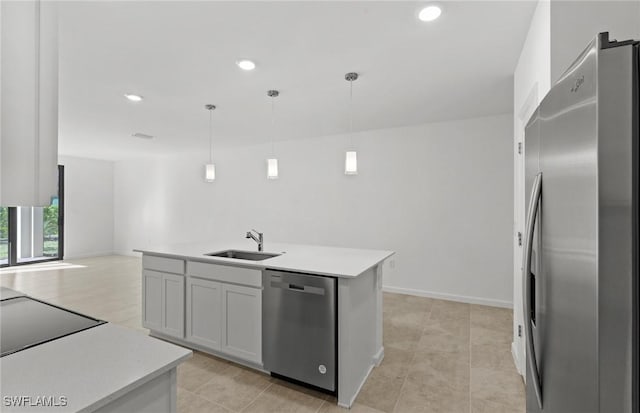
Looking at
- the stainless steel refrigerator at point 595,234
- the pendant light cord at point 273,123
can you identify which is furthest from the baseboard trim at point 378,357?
the pendant light cord at point 273,123

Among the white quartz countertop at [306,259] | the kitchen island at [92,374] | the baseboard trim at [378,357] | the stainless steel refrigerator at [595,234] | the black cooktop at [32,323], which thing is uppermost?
the stainless steel refrigerator at [595,234]

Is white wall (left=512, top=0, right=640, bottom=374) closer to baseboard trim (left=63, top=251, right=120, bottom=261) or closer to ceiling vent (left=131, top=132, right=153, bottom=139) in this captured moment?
ceiling vent (left=131, top=132, right=153, bottom=139)

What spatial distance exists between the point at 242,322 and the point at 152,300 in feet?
3.76

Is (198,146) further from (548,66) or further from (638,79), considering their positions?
(638,79)

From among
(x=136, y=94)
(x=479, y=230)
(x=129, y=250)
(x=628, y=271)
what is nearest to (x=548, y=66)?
(x=628, y=271)

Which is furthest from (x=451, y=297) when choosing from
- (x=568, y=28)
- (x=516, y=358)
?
(x=568, y=28)

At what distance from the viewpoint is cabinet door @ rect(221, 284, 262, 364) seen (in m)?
2.30

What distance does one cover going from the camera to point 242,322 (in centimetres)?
236

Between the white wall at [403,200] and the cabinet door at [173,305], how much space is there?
2832 mm

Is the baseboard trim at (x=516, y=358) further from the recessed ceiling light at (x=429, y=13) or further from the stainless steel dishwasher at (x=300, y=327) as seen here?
the recessed ceiling light at (x=429, y=13)

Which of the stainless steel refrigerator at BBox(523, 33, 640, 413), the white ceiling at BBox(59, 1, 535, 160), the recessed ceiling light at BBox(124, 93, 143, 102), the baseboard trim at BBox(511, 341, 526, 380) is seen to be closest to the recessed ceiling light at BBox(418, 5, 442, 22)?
the white ceiling at BBox(59, 1, 535, 160)

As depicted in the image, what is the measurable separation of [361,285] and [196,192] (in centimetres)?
555

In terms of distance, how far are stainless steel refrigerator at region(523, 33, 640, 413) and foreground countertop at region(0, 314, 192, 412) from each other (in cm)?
112

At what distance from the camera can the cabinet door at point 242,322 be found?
2299 mm
